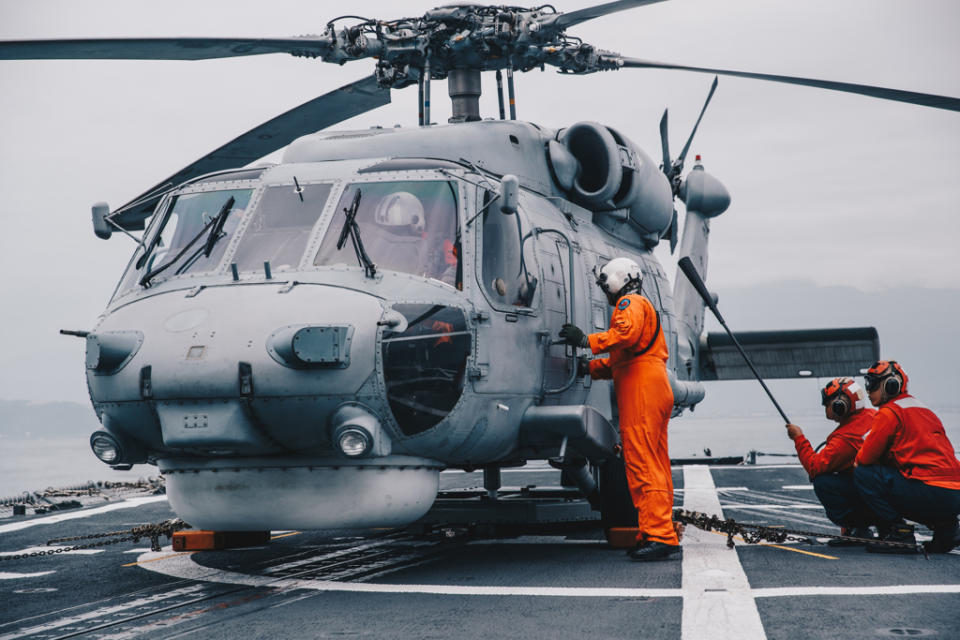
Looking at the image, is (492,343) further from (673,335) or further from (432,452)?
(673,335)

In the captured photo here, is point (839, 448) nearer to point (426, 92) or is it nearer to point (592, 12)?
point (592, 12)

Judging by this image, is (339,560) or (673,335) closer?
(339,560)

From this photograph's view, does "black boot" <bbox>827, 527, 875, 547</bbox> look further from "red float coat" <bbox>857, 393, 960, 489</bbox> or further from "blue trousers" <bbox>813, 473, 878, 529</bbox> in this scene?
"red float coat" <bbox>857, 393, 960, 489</bbox>

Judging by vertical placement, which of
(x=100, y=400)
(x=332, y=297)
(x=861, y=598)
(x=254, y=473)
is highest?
(x=332, y=297)

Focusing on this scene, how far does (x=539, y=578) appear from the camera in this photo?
21.3 feet

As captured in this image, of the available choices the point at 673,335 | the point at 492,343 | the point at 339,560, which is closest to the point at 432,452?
the point at 492,343

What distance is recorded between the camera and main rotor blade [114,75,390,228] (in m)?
8.74

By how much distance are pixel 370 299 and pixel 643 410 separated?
7.43 feet

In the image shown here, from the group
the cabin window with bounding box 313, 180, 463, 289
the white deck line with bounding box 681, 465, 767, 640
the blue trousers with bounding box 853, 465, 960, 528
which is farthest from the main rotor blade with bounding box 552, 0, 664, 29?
the white deck line with bounding box 681, 465, 767, 640

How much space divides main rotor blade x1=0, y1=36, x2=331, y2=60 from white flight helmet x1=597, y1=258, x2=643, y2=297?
124 inches

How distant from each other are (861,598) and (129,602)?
163 inches

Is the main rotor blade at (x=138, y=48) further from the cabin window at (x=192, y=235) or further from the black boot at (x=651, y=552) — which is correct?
the black boot at (x=651, y=552)

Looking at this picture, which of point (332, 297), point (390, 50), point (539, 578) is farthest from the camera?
point (390, 50)

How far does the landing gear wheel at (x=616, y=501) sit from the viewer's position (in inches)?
311
